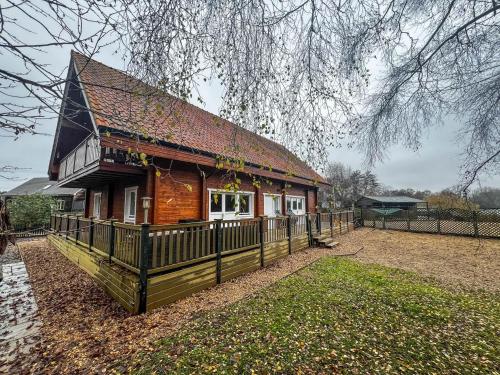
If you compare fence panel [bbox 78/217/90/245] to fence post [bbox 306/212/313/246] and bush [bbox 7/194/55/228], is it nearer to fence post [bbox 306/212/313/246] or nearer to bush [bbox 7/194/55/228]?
fence post [bbox 306/212/313/246]

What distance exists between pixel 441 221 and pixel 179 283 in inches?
666

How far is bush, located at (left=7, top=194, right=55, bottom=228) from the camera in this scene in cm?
1617

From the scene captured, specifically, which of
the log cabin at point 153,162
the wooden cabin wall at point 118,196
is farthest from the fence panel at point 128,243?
the wooden cabin wall at point 118,196

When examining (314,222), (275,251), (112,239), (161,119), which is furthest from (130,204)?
(314,222)

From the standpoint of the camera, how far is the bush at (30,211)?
16.2 meters

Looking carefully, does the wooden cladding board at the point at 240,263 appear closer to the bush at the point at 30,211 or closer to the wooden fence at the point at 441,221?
the wooden fence at the point at 441,221

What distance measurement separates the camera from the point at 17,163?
11.2 feet

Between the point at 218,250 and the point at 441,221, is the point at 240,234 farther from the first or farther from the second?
the point at 441,221

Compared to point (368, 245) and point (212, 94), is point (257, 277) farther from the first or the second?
point (368, 245)

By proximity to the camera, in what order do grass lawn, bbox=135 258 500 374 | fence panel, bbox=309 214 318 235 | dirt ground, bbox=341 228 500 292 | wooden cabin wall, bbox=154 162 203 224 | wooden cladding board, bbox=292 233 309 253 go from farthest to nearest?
1. fence panel, bbox=309 214 318 235
2. wooden cladding board, bbox=292 233 309 253
3. wooden cabin wall, bbox=154 162 203 224
4. dirt ground, bbox=341 228 500 292
5. grass lawn, bbox=135 258 500 374

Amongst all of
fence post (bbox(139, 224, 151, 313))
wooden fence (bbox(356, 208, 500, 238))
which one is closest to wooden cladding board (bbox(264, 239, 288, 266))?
fence post (bbox(139, 224, 151, 313))

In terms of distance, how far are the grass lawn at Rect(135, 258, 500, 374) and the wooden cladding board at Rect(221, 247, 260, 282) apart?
4.20 feet

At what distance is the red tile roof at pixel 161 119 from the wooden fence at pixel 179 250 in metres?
2.04

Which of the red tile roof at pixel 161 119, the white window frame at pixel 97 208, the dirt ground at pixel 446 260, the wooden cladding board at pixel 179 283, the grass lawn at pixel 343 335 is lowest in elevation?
the dirt ground at pixel 446 260
